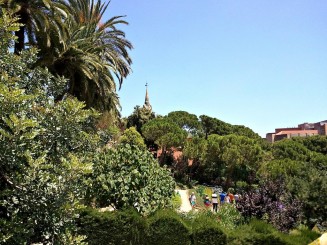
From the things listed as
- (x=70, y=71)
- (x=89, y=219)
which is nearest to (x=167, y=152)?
(x=70, y=71)

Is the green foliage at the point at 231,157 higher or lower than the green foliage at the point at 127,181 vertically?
higher

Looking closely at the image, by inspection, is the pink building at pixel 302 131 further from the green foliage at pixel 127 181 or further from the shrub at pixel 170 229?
the shrub at pixel 170 229

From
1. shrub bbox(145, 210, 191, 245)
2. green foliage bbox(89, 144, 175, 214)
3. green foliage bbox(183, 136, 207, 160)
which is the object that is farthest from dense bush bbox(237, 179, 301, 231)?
green foliage bbox(183, 136, 207, 160)

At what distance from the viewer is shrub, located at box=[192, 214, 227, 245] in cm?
909

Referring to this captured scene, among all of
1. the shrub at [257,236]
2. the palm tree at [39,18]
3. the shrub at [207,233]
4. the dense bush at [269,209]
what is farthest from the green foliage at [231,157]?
the shrub at [207,233]

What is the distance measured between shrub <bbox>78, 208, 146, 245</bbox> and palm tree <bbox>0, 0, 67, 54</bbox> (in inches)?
309

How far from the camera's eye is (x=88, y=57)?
1688 centimetres

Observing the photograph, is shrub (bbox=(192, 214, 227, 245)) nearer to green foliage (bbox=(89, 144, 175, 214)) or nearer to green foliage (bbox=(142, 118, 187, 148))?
green foliage (bbox=(89, 144, 175, 214))

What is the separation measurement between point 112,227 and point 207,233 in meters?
2.42

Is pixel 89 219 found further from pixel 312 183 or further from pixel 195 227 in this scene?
pixel 312 183

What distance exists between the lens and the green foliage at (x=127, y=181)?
925 centimetres

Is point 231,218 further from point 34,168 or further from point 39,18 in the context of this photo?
point 39,18

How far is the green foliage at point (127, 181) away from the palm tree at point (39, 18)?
275 inches

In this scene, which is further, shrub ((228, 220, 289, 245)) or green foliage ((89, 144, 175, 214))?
green foliage ((89, 144, 175, 214))
